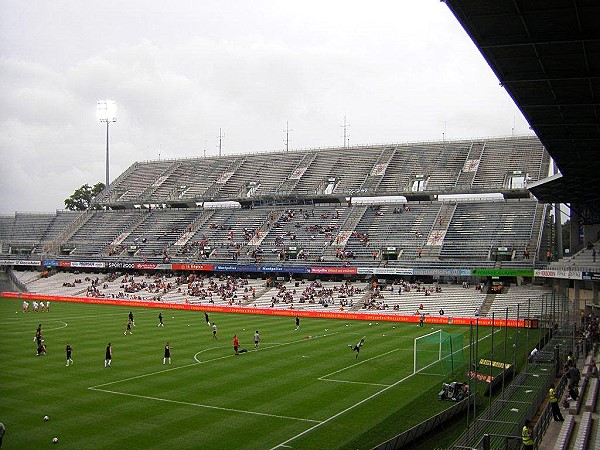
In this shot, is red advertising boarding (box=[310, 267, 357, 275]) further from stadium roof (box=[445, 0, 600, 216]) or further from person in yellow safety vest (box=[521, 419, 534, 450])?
person in yellow safety vest (box=[521, 419, 534, 450])

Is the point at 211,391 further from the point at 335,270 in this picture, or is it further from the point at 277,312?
the point at 335,270

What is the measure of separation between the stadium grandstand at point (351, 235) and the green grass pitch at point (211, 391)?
793 centimetres

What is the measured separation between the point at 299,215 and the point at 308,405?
62.7 meters

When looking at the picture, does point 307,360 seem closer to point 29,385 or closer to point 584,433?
point 29,385

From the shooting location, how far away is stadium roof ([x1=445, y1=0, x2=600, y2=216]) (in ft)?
55.5

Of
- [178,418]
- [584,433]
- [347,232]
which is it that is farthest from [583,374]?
[347,232]

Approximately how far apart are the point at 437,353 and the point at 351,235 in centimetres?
4583

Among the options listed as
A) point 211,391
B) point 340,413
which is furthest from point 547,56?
point 211,391

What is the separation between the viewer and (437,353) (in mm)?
32781

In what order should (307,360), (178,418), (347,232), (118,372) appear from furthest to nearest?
(347,232) → (307,360) → (118,372) → (178,418)

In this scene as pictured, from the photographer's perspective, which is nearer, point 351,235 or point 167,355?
point 167,355

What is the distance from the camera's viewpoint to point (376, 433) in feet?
68.0

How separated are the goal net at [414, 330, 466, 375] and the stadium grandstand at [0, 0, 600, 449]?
13.1 feet

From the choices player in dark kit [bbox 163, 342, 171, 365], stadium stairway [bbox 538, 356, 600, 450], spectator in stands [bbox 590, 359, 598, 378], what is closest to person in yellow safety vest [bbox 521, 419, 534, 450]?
stadium stairway [bbox 538, 356, 600, 450]
